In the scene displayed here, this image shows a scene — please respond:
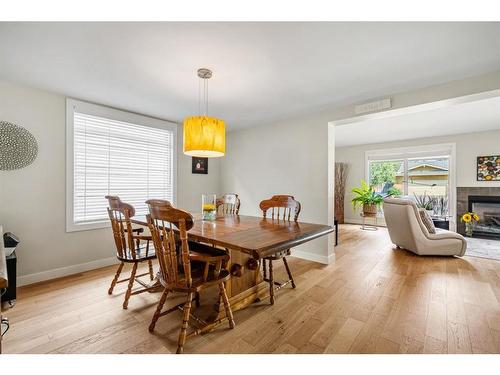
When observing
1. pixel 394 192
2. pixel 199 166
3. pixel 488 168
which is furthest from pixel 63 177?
pixel 488 168

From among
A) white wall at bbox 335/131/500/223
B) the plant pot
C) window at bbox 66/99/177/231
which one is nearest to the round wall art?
window at bbox 66/99/177/231

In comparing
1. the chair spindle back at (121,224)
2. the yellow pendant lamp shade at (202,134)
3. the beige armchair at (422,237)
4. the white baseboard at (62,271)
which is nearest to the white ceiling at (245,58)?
the yellow pendant lamp shade at (202,134)

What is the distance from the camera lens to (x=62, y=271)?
2.75 m

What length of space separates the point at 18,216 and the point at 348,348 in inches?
132

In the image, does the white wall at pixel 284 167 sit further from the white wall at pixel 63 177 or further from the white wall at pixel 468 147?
the white wall at pixel 468 147

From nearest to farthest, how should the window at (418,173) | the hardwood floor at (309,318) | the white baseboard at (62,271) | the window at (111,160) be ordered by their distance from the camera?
the hardwood floor at (309,318) → the white baseboard at (62,271) → the window at (111,160) → the window at (418,173)

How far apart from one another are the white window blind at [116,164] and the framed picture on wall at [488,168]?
21.0 ft

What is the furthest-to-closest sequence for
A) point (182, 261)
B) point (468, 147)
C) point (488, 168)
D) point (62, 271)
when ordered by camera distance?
point (468, 147), point (488, 168), point (62, 271), point (182, 261)

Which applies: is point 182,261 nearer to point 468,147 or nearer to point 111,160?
point 111,160

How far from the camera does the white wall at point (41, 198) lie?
243 cm

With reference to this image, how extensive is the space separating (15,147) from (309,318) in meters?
3.35

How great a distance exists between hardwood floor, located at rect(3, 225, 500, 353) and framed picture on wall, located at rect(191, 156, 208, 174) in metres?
2.10
